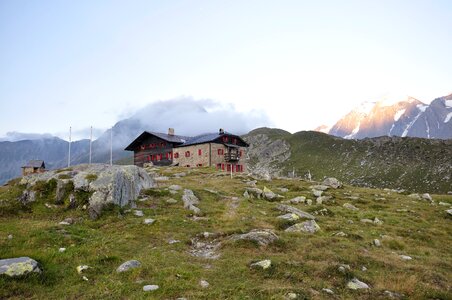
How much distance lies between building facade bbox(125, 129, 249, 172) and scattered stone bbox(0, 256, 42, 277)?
60.1 meters

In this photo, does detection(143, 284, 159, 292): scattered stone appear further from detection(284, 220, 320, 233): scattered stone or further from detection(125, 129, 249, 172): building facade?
detection(125, 129, 249, 172): building facade

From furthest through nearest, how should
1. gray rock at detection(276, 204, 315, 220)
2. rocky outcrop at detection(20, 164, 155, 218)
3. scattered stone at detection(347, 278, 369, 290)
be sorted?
1. gray rock at detection(276, 204, 315, 220)
2. rocky outcrop at detection(20, 164, 155, 218)
3. scattered stone at detection(347, 278, 369, 290)

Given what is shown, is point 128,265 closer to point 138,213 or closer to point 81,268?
point 81,268

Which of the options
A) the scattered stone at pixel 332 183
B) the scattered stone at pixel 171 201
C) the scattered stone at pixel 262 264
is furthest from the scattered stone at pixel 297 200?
the scattered stone at pixel 262 264

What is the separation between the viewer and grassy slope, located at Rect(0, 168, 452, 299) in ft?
36.7

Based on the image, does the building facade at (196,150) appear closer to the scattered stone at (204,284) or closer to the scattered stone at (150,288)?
the scattered stone at (204,284)

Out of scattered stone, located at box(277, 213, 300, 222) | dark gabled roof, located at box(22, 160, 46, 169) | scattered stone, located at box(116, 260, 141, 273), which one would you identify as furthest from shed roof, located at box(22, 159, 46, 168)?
scattered stone, located at box(116, 260, 141, 273)

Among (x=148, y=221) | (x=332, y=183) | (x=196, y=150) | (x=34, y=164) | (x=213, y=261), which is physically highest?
(x=196, y=150)

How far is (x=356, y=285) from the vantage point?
12.0 m

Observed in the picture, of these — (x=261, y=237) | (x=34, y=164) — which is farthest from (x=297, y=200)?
(x=34, y=164)

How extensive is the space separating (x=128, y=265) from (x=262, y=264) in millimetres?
5334

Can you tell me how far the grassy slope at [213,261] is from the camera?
11172 mm

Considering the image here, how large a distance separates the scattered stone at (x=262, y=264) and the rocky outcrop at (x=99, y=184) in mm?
12134

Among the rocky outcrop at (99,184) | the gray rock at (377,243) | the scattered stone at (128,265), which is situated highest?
the rocky outcrop at (99,184)
